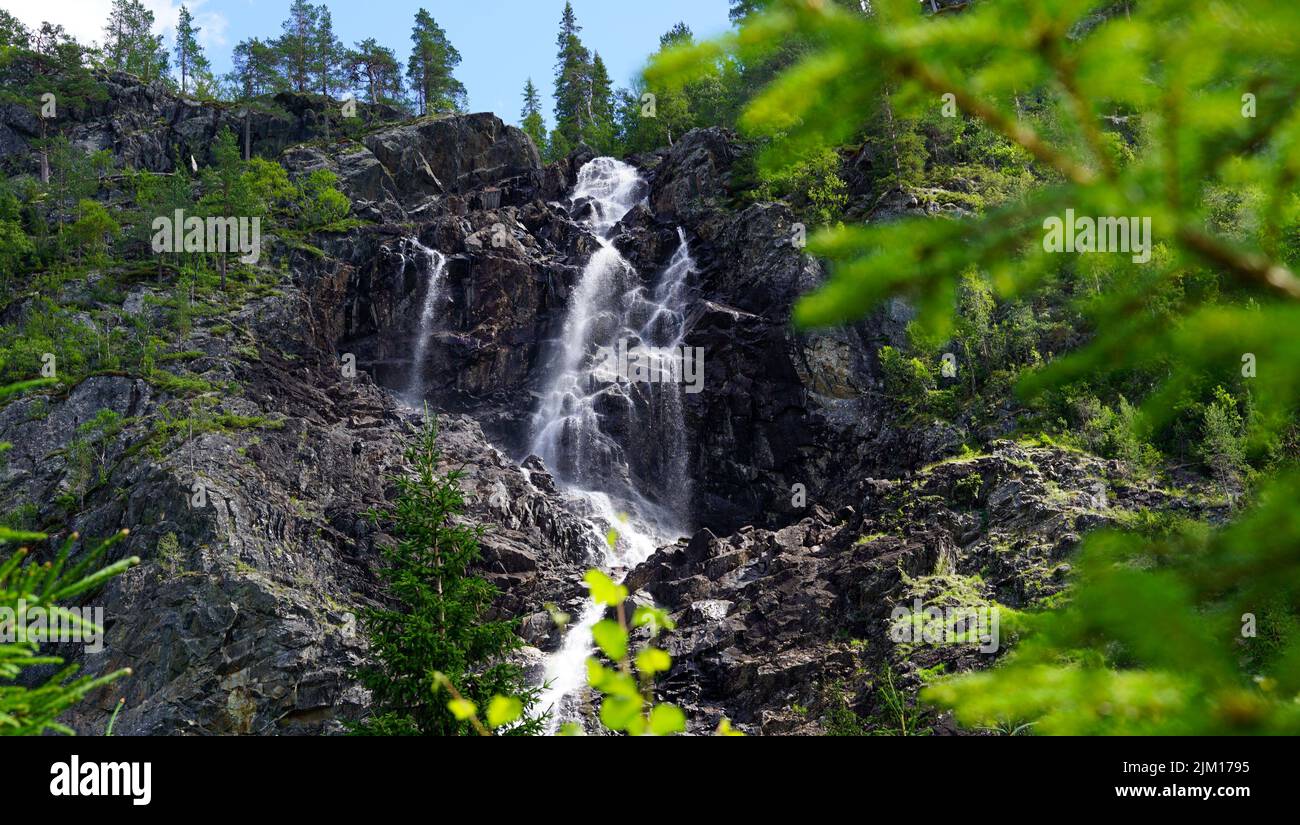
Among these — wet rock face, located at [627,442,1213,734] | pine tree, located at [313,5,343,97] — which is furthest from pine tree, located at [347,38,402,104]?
wet rock face, located at [627,442,1213,734]

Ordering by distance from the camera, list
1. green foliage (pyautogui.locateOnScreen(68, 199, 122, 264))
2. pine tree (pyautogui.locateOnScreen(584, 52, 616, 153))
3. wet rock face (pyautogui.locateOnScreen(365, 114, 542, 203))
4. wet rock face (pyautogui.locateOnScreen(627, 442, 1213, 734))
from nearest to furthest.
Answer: wet rock face (pyautogui.locateOnScreen(627, 442, 1213, 734)), green foliage (pyautogui.locateOnScreen(68, 199, 122, 264)), wet rock face (pyautogui.locateOnScreen(365, 114, 542, 203)), pine tree (pyautogui.locateOnScreen(584, 52, 616, 153))

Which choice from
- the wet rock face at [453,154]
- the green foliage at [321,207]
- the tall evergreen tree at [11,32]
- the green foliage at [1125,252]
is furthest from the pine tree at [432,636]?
the tall evergreen tree at [11,32]

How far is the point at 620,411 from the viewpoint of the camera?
40594 mm

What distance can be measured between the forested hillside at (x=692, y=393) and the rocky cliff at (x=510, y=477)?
0.18 meters

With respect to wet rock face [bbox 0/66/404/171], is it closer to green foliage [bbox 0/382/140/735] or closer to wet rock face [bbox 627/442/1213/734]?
wet rock face [bbox 627/442/1213/734]

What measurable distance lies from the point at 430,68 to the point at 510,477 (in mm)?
53088

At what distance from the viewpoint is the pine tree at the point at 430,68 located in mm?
74562

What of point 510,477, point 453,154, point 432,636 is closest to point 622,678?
point 432,636

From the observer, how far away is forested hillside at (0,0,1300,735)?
1871 millimetres

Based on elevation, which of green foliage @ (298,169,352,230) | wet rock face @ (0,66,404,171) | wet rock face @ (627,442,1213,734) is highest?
wet rock face @ (0,66,404,171)

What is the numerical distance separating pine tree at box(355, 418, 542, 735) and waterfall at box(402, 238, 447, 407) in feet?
91.1

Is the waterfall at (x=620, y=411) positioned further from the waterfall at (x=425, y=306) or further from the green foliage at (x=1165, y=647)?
the green foliage at (x=1165, y=647)

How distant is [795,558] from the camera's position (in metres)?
27.1
